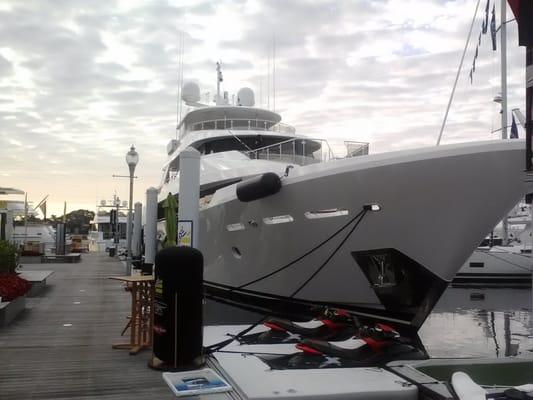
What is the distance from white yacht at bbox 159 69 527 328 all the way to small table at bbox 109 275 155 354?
278 cm

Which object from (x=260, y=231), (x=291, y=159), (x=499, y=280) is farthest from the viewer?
(x=499, y=280)

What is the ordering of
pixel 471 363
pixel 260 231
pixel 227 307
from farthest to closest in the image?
pixel 227 307 → pixel 260 231 → pixel 471 363

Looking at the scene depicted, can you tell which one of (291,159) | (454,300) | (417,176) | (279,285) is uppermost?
(291,159)

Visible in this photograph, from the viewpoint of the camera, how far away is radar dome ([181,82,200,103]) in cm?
2008

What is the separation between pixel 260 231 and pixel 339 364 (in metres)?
4.69

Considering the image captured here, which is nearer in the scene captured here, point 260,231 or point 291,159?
point 260,231

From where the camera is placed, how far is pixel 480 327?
1172cm

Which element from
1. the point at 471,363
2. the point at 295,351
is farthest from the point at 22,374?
the point at 471,363

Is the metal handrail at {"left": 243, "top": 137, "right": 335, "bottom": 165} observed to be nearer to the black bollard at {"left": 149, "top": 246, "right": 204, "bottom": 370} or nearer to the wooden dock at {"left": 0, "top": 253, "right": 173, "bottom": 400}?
the wooden dock at {"left": 0, "top": 253, "right": 173, "bottom": 400}

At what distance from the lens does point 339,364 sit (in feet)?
16.7

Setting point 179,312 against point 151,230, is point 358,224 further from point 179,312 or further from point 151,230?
point 151,230

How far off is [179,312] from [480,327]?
336 inches

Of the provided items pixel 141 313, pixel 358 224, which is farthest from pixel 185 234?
pixel 358 224

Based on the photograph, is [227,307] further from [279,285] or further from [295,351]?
[295,351]
